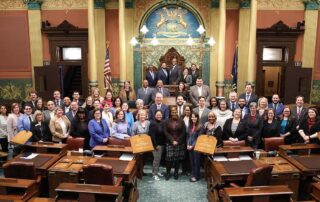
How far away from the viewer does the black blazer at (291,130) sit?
756 centimetres

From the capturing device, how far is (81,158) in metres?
6.47

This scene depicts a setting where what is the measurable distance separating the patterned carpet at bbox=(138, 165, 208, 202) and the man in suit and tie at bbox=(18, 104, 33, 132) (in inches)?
117

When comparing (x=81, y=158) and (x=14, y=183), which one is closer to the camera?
(x=14, y=183)

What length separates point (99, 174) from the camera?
5230 millimetres

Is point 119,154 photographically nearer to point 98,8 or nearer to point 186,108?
point 186,108

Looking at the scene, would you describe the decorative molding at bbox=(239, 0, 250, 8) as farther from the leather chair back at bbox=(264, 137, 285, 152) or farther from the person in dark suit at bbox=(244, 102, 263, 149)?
the leather chair back at bbox=(264, 137, 285, 152)

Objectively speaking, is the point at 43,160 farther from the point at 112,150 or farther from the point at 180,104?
the point at 180,104

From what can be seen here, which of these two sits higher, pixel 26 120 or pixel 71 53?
pixel 71 53

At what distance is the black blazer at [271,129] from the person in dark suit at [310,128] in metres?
0.50

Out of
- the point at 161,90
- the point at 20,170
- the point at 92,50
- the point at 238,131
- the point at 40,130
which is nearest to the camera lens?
the point at 20,170

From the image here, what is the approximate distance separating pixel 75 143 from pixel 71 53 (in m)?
7.73

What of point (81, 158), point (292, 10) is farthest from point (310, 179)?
point (292, 10)

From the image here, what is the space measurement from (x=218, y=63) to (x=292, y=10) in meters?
3.52

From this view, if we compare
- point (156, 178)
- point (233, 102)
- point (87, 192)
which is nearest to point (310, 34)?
point (233, 102)
